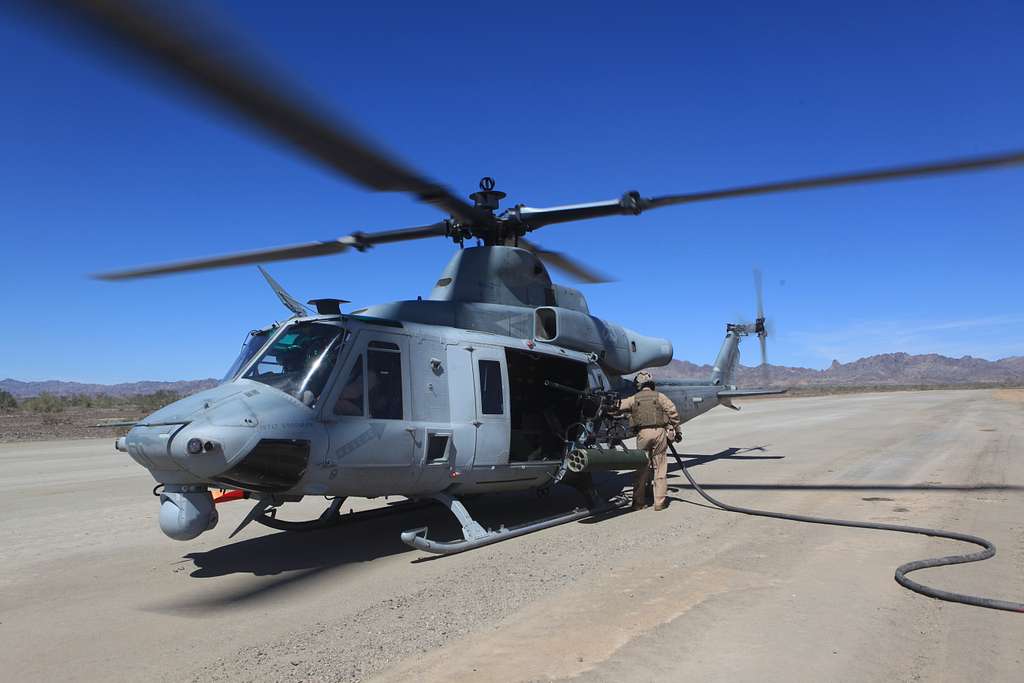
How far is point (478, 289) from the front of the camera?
315 inches

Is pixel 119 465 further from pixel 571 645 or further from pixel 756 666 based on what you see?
pixel 756 666

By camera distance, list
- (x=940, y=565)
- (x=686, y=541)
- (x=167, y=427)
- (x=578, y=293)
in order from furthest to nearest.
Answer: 1. (x=578, y=293)
2. (x=686, y=541)
3. (x=940, y=565)
4. (x=167, y=427)

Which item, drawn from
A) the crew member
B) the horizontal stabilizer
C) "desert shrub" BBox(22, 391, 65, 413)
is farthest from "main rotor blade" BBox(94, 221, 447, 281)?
"desert shrub" BBox(22, 391, 65, 413)

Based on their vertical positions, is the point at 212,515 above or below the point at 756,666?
above

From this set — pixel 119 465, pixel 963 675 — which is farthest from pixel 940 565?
pixel 119 465

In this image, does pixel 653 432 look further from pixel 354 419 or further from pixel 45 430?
pixel 45 430

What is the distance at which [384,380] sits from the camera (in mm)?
6336

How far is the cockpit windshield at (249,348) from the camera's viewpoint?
20.3 feet

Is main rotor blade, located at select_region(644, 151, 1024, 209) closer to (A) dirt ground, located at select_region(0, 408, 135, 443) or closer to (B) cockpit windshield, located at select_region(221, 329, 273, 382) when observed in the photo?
(B) cockpit windshield, located at select_region(221, 329, 273, 382)

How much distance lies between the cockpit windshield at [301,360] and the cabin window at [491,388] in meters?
1.77

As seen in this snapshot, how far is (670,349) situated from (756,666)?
7.96 m

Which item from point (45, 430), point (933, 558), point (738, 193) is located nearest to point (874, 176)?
point (738, 193)

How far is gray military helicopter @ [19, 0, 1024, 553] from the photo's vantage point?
3.32 m

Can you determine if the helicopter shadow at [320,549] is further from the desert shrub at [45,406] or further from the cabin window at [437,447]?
the desert shrub at [45,406]
